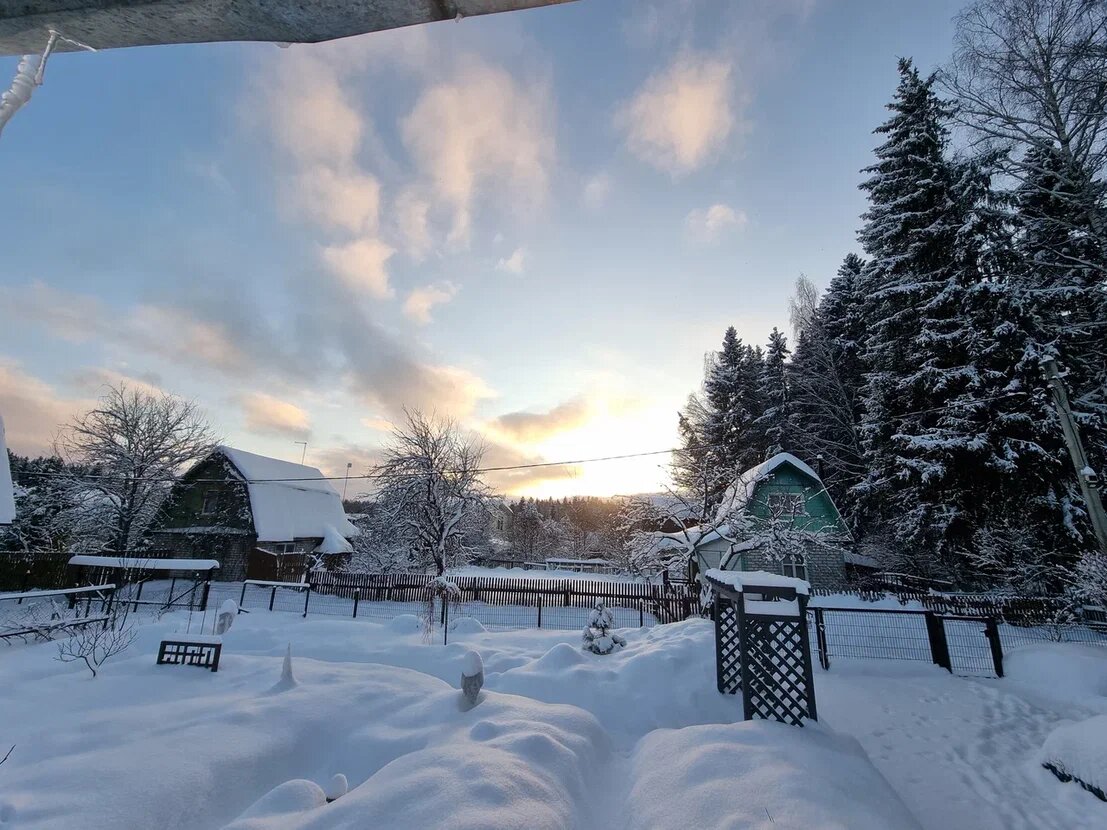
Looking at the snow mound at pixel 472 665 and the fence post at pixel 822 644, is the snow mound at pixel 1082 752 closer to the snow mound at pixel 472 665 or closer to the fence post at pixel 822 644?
the fence post at pixel 822 644

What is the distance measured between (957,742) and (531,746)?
6139 mm

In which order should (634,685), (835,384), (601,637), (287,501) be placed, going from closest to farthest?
(634,685) < (601,637) < (835,384) < (287,501)

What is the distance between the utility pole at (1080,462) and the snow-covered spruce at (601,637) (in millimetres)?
12060

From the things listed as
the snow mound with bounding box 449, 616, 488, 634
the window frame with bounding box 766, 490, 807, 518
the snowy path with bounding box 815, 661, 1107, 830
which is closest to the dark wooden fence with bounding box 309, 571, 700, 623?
the snow mound with bounding box 449, 616, 488, 634

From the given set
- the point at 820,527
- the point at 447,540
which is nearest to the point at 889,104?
the point at 820,527

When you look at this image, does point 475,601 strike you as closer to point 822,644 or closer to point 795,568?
point 822,644

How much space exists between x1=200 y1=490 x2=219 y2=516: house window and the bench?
1893 cm

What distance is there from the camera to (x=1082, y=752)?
16.9ft

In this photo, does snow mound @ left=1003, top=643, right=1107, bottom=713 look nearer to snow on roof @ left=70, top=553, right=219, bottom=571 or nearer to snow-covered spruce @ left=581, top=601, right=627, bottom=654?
snow-covered spruce @ left=581, top=601, right=627, bottom=654

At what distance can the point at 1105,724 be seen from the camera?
5211 mm

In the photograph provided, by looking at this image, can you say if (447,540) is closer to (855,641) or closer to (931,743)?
(855,641)

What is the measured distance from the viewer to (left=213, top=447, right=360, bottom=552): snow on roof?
23.6m

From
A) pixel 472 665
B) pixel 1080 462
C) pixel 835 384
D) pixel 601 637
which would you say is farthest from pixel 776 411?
pixel 472 665

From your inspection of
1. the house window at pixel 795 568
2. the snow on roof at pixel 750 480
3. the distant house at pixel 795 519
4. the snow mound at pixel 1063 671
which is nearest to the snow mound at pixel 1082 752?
the snow mound at pixel 1063 671
